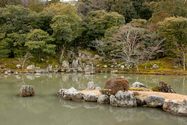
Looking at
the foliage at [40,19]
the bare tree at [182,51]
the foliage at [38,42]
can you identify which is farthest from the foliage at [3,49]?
the bare tree at [182,51]

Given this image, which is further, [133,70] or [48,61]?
[48,61]

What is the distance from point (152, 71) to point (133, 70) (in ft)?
8.50

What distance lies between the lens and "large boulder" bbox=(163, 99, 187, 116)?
577cm

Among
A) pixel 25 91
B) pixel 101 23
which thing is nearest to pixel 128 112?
pixel 25 91

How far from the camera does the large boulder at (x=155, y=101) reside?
668 cm

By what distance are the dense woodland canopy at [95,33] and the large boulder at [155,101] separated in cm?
1614

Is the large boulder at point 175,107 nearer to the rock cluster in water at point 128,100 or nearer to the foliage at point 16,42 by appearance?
the rock cluster in water at point 128,100

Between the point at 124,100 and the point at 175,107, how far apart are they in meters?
1.97

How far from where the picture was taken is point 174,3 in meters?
31.8

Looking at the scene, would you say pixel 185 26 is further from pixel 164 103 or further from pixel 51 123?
pixel 51 123

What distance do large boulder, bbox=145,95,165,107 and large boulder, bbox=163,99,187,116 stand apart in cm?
30

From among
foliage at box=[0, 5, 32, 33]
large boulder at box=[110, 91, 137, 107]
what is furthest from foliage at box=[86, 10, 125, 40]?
large boulder at box=[110, 91, 137, 107]

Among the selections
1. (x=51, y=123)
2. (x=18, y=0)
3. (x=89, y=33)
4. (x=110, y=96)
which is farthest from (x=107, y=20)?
(x=51, y=123)

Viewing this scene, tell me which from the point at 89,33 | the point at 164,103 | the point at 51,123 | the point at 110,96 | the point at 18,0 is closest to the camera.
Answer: the point at 51,123
